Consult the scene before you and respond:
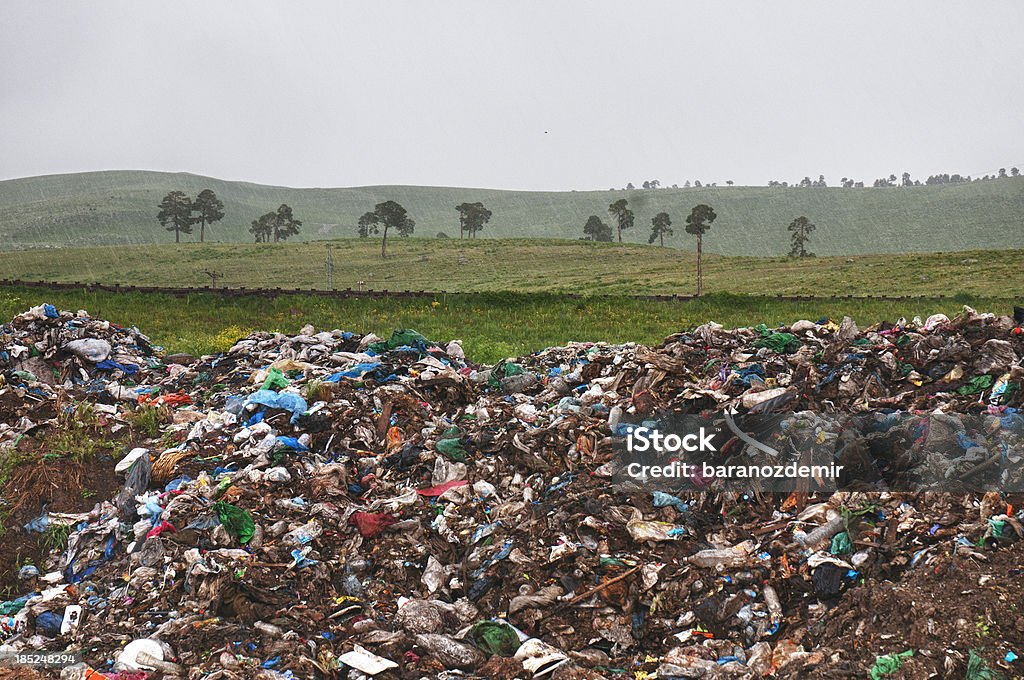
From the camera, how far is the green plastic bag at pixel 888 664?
3.27 metres

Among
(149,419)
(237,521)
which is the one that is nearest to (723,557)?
(237,521)

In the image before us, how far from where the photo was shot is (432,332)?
614 inches

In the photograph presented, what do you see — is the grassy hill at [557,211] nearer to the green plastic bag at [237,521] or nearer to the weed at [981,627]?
the green plastic bag at [237,521]

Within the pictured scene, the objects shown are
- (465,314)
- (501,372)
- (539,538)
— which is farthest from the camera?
(465,314)

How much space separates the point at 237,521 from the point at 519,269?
40939 millimetres

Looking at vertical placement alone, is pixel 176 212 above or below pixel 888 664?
above

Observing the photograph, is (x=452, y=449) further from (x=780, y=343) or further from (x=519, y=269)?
(x=519, y=269)

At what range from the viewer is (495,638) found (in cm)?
406

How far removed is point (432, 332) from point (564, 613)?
11.7 m

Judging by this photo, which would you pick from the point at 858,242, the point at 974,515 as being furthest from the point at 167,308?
the point at 858,242

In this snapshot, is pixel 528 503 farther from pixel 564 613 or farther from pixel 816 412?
pixel 816 412

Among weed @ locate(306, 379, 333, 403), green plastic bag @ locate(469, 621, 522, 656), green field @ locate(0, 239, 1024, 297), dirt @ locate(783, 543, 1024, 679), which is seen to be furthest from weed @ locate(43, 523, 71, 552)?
green field @ locate(0, 239, 1024, 297)

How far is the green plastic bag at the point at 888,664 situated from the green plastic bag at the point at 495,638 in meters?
1.89

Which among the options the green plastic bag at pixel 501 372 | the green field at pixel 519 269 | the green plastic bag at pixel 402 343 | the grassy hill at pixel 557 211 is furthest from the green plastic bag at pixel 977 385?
the grassy hill at pixel 557 211
